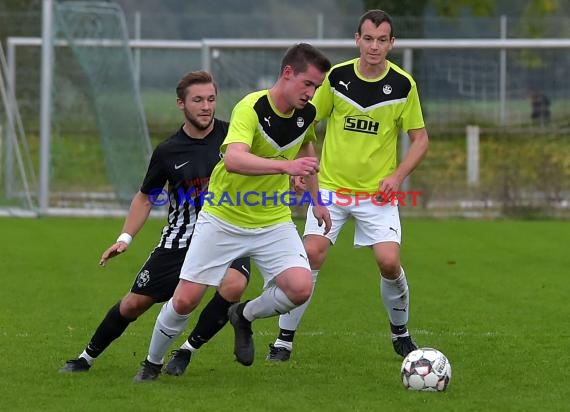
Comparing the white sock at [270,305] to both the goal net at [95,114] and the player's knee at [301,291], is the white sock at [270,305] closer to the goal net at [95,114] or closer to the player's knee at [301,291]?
the player's knee at [301,291]

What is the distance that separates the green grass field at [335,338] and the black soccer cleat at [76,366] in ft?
0.26

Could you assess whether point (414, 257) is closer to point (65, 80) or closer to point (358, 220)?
point (358, 220)

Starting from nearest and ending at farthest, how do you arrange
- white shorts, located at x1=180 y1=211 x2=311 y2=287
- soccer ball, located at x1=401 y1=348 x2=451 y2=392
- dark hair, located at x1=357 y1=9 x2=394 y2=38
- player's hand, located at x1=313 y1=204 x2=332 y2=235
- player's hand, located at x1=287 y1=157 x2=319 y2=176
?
1. player's hand, located at x1=287 y1=157 x2=319 y2=176
2. soccer ball, located at x1=401 y1=348 x2=451 y2=392
3. white shorts, located at x1=180 y1=211 x2=311 y2=287
4. player's hand, located at x1=313 y1=204 x2=332 y2=235
5. dark hair, located at x1=357 y1=9 x2=394 y2=38

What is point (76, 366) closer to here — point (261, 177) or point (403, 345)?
point (261, 177)

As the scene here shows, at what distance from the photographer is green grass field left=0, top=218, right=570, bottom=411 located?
21.3ft

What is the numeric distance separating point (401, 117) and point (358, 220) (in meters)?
0.69

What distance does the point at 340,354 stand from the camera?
26.1 feet

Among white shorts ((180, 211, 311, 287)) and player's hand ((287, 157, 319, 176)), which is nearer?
player's hand ((287, 157, 319, 176))

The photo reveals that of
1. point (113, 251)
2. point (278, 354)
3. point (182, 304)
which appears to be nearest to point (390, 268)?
point (278, 354)

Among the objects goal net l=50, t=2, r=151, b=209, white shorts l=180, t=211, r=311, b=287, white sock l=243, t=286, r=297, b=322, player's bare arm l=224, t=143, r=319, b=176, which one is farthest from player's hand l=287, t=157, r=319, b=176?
goal net l=50, t=2, r=151, b=209

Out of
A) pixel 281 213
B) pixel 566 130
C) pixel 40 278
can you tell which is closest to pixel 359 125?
pixel 281 213

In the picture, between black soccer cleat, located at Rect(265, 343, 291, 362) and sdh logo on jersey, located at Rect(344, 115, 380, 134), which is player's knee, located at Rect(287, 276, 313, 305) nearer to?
black soccer cleat, located at Rect(265, 343, 291, 362)

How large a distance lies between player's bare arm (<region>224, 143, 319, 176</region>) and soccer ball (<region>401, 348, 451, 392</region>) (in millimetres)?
1265

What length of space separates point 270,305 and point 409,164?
148 centimetres
